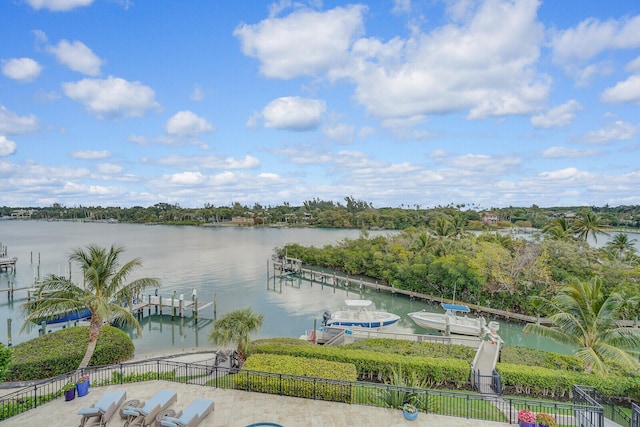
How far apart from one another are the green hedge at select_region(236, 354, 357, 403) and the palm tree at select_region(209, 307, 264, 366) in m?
3.30

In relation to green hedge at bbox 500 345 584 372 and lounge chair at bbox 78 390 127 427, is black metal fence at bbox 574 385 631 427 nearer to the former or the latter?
green hedge at bbox 500 345 584 372

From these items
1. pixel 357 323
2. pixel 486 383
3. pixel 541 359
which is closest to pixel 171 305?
pixel 357 323

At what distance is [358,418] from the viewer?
9.64 meters

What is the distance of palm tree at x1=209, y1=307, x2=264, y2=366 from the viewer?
15913 mm

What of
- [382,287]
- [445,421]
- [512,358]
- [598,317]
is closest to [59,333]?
[445,421]

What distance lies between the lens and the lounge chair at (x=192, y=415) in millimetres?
8562

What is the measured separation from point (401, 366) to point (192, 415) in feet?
27.6

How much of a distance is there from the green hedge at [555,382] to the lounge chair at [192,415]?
10975 millimetres

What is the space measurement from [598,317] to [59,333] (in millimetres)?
24208

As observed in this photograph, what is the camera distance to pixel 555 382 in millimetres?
13320

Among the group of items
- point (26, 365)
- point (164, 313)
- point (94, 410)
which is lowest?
point (164, 313)

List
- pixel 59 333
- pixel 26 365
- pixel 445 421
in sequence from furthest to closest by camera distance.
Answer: pixel 59 333 < pixel 26 365 < pixel 445 421

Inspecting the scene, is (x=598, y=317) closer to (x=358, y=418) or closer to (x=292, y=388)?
(x=358, y=418)

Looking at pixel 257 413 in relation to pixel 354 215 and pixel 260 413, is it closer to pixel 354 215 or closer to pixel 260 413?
pixel 260 413
